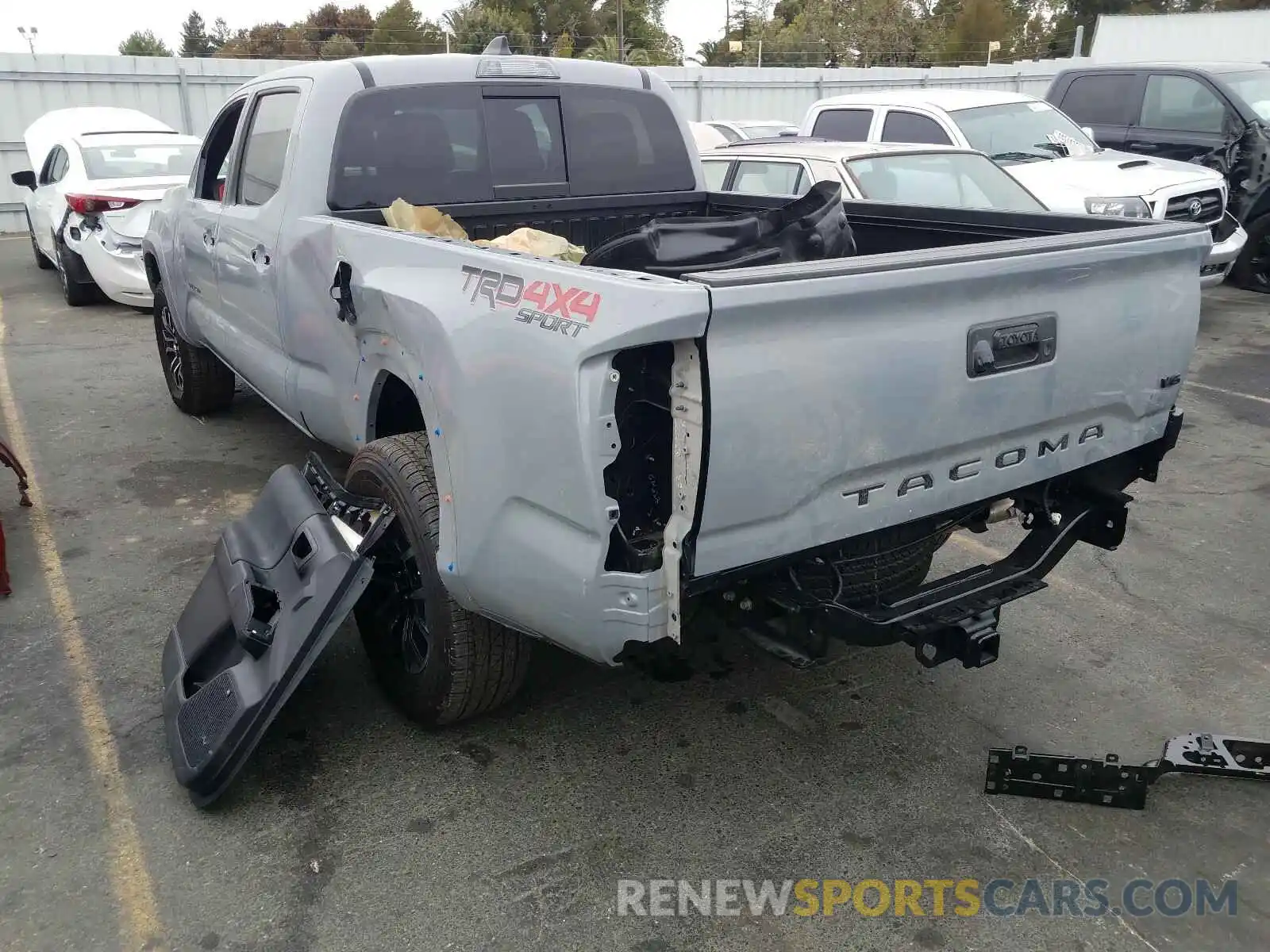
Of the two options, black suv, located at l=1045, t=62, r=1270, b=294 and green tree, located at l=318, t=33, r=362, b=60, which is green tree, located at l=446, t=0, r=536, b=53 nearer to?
green tree, located at l=318, t=33, r=362, b=60

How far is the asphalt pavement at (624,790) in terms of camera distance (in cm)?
259

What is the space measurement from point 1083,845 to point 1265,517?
3041 millimetres

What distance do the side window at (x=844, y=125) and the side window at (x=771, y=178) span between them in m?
2.43

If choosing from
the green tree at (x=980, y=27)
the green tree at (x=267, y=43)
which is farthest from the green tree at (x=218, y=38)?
the green tree at (x=980, y=27)

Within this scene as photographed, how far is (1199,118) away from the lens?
34.3ft

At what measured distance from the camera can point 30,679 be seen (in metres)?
3.71

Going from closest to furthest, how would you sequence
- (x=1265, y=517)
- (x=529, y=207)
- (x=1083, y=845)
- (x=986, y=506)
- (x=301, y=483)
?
(x=1083, y=845) < (x=986, y=506) < (x=301, y=483) < (x=529, y=207) < (x=1265, y=517)

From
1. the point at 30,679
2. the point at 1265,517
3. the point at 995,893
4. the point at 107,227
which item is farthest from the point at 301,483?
the point at 107,227

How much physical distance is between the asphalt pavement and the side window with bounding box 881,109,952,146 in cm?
523

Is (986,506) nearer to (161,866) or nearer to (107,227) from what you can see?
(161,866)

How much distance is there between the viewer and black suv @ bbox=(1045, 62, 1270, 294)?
10.1 metres

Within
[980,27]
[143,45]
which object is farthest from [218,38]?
[980,27]

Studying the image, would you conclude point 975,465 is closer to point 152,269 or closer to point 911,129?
point 152,269

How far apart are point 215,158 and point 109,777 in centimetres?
360
